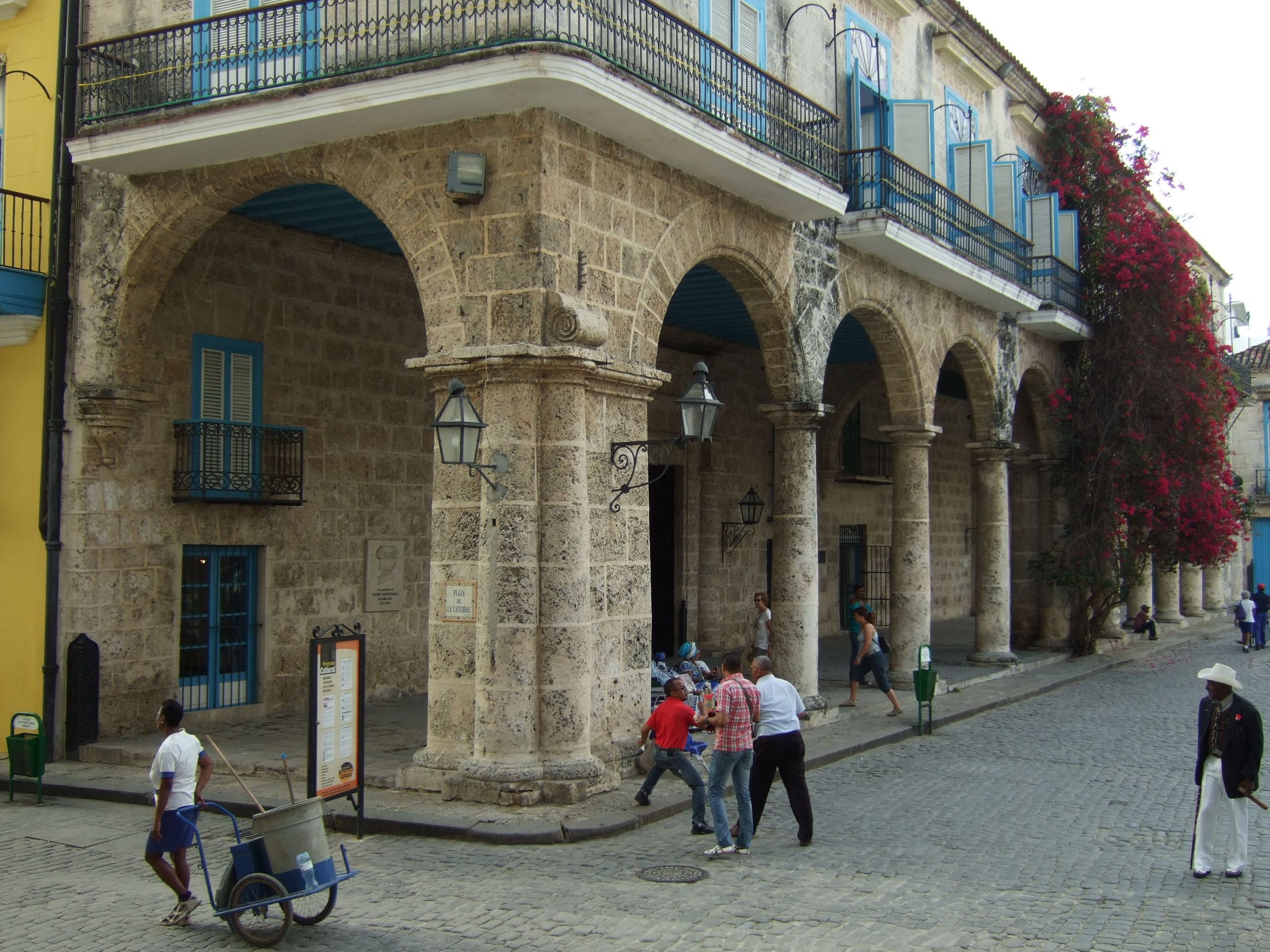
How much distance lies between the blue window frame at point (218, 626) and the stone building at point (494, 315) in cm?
3

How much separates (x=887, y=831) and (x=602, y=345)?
401 cm

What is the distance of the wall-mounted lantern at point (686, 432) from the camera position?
9188 millimetres

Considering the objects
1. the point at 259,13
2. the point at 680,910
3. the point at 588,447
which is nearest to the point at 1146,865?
the point at 680,910

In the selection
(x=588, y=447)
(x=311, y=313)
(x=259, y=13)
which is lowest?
(x=588, y=447)

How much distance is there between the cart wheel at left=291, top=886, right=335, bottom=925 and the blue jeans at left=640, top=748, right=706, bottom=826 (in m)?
2.63

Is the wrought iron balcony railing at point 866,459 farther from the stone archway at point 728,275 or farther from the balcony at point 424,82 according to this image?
the balcony at point 424,82

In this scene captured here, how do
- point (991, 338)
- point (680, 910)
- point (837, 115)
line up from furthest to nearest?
point (991, 338)
point (837, 115)
point (680, 910)

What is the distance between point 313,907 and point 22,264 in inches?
292

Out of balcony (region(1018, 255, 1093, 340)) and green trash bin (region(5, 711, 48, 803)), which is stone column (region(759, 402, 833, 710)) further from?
balcony (region(1018, 255, 1093, 340))

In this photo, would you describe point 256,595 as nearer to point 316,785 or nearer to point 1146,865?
point 316,785

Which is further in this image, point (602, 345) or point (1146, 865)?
point (602, 345)

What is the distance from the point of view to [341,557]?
43.3ft

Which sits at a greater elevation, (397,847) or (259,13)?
(259,13)

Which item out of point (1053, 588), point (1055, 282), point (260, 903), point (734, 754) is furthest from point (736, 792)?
point (1053, 588)
